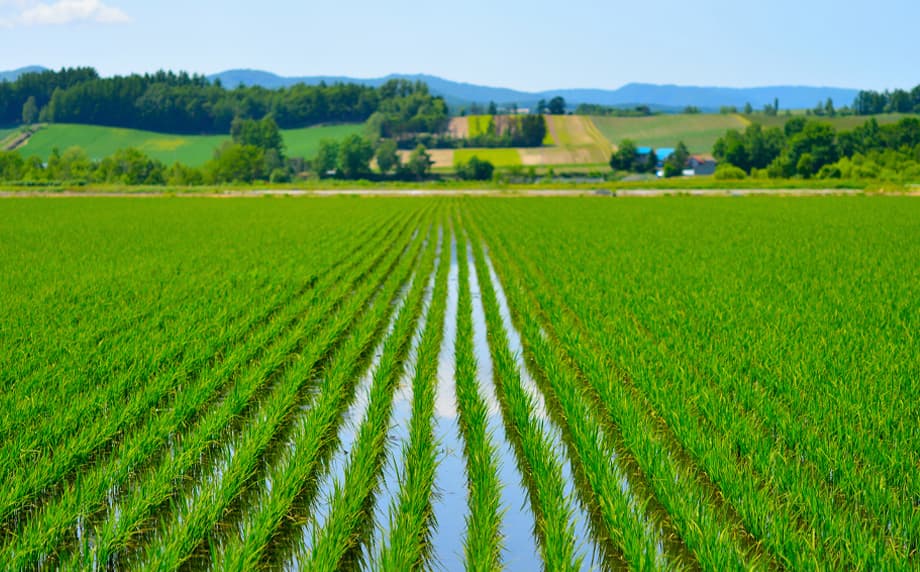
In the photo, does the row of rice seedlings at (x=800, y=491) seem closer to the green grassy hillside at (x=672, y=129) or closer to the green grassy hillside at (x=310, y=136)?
the green grassy hillside at (x=310, y=136)

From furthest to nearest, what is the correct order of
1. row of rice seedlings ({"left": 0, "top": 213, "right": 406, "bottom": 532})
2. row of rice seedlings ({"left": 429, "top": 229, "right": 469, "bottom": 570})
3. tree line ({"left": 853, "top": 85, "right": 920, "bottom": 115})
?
tree line ({"left": 853, "top": 85, "right": 920, "bottom": 115})
row of rice seedlings ({"left": 0, "top": 213, "right": 406, "bottom": 532})
row of rice seedlings ({"left": 429, "top": 229, "right": 469, "bottom": 570})

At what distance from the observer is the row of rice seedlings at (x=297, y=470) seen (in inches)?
162

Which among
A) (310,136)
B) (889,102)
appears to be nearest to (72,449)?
(310,136)

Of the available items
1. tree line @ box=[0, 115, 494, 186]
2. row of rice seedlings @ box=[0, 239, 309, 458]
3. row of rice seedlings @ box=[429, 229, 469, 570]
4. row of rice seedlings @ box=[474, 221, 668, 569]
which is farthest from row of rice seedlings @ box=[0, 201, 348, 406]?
tree line @ box=[0, 115, 494, 186]

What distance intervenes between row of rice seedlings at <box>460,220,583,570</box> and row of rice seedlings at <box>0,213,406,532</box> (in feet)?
10.6

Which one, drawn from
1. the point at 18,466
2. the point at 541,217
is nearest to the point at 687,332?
the point at 18,466

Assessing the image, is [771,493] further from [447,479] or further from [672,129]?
[672,129]

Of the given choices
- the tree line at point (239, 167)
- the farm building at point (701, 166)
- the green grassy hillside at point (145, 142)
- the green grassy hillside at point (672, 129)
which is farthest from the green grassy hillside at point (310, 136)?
the farm building at point (701, 166)

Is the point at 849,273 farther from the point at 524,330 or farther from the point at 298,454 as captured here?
the point at 298,454

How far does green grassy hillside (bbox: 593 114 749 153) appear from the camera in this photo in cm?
14575

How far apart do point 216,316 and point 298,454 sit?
566 cm

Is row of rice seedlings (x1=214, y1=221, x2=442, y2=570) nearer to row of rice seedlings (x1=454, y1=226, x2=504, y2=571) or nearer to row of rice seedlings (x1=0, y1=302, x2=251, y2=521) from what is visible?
row of rice seedlings (x1=454, y1=226, x2=504, y2=571)

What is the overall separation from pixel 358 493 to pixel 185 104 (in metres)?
170

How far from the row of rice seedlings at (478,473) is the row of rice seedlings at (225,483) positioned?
5.08 ft
